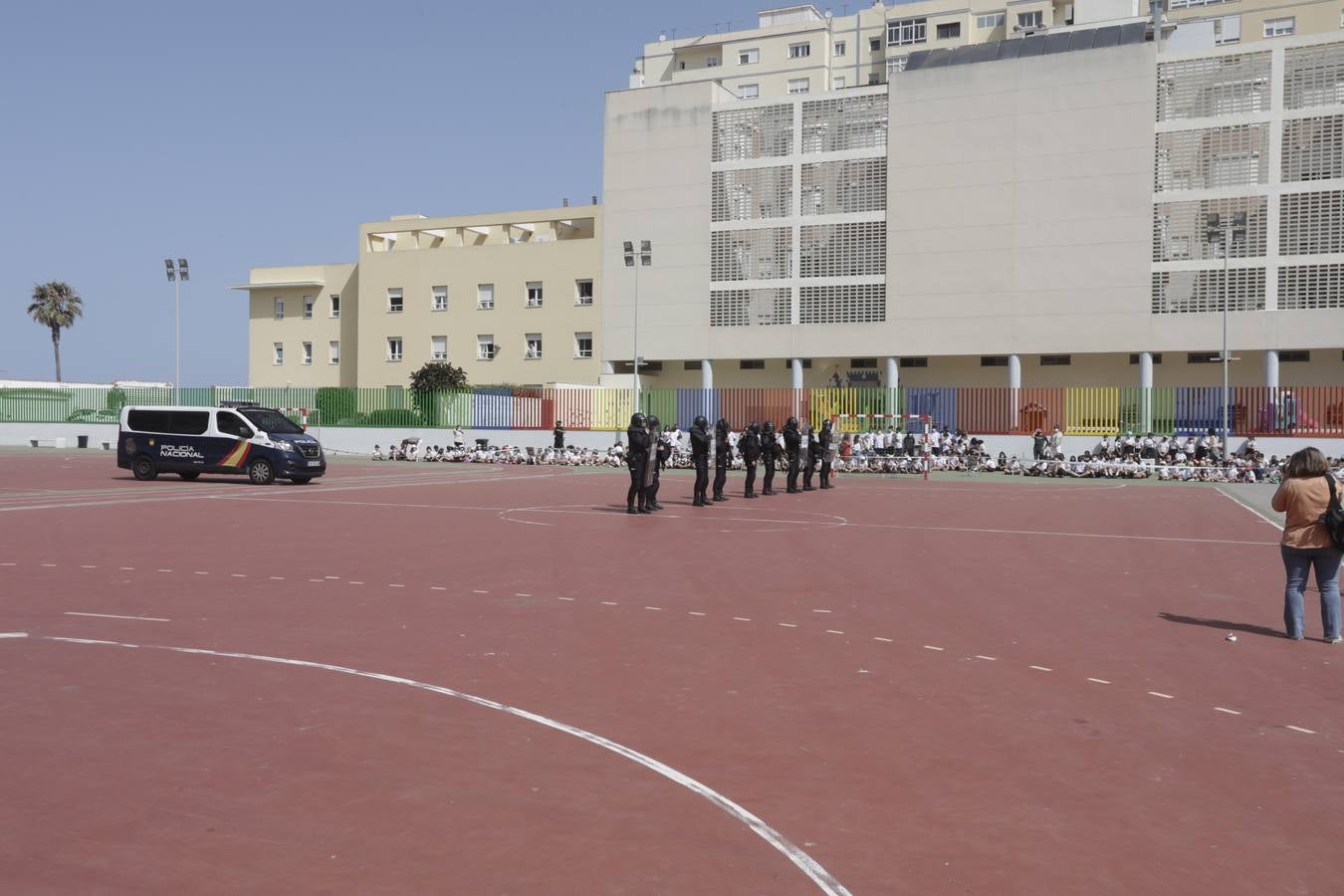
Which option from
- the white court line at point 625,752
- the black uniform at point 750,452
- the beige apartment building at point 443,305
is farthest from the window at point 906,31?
the white court line at point 625,752

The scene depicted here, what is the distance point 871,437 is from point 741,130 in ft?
85.9

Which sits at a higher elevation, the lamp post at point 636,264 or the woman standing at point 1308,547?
the lamp post at point 636,264

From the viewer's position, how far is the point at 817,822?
17.2 feet

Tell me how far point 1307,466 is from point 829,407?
36509 millimetres

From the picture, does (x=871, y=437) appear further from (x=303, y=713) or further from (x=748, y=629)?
(x=303, y=713)

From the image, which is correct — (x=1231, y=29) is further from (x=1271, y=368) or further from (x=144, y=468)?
(x=144, y=468)

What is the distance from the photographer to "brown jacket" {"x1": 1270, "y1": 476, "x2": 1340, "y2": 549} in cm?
990

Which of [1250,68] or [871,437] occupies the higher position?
[1250,68]

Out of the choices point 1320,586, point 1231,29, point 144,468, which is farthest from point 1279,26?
point 1320,586

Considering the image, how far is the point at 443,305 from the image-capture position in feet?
235

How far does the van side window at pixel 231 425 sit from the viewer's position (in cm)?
2970

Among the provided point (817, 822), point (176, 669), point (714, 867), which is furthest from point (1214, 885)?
point (176, 669)

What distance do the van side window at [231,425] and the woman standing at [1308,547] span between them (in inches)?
984

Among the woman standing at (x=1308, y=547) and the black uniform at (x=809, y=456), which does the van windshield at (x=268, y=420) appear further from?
the woman standing at (x=1308, y=547)
